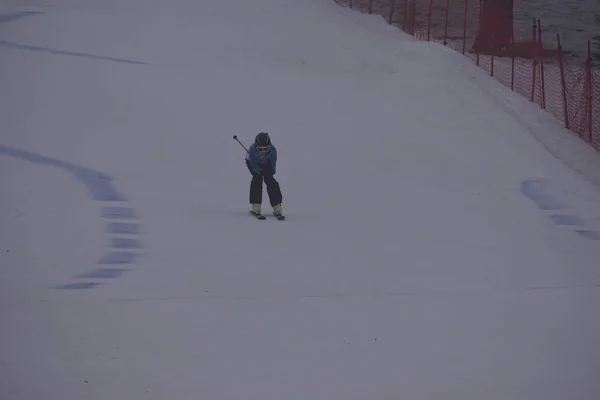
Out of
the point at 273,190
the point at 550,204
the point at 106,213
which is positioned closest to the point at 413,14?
the point at 550,204

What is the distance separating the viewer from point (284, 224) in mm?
14289

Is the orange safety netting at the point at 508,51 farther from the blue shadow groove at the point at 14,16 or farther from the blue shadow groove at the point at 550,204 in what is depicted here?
the blue shadow groove at the point at 14,16

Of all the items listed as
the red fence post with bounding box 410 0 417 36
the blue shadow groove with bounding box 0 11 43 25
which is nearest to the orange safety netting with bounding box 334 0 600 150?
the red fence post with bounding box 410 0 417 36

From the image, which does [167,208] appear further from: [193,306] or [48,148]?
[193,306]

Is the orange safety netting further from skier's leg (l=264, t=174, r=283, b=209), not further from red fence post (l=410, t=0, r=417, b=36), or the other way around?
skier's leg (l=264, t=174, r=283, b=209)

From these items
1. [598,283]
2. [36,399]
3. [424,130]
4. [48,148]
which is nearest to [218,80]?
[424,130]

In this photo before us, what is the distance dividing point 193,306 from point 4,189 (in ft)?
15.7

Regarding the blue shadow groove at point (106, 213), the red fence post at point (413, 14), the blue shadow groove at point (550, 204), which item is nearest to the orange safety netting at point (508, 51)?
the red fence post at point (413, 14)

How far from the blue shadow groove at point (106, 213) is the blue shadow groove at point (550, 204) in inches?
250

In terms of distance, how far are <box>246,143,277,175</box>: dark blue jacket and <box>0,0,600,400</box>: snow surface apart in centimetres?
74

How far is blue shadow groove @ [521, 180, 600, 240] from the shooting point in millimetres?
15680

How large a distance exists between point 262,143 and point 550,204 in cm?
532

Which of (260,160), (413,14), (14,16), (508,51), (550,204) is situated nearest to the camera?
(260,160)

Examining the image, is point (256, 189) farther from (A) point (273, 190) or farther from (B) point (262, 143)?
(B) point (262, 143)
